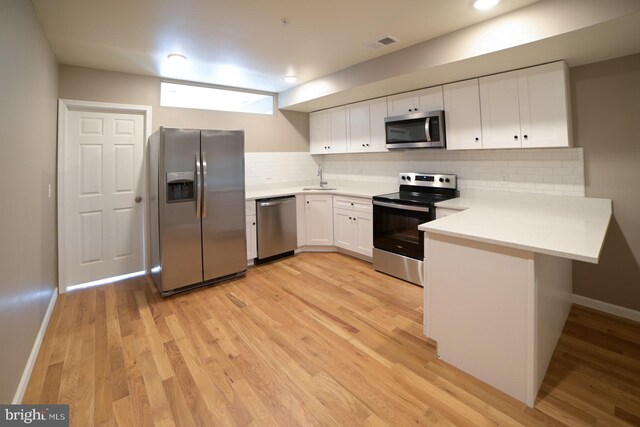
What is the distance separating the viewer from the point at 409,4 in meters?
2.23

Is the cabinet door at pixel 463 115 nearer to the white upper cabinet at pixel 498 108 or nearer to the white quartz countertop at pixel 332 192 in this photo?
the white upper cabinet at pixel 498 108

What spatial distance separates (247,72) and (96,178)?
7.08 feet

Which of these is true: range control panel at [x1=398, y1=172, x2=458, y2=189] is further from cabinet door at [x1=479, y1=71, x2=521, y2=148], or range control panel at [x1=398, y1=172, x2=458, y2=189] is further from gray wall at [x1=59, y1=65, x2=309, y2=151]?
gray wall at [x1=59, y1=65, x2=309, y2=151]

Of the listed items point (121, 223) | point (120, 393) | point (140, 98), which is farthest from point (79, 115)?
point (120, 393)

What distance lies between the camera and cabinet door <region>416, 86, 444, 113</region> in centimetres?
330

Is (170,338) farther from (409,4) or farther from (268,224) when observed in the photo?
(409,4)

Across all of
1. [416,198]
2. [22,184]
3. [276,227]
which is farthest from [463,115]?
[22,184]

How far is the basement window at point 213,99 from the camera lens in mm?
3932

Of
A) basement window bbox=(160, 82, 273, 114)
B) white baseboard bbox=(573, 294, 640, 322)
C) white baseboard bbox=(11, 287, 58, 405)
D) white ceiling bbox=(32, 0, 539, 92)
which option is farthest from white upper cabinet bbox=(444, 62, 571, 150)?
white baseboard bbox=(11, 287, 58, 405)

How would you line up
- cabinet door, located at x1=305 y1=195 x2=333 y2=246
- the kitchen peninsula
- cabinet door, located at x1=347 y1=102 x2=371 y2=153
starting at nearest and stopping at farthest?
the kitchen peninsula
cabinet door, located at x1=347 y1=102 x2=371 y2=153
cabinet door, located at x1=305 y1=195 x2=333 y2=246

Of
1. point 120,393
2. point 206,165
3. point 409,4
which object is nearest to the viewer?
point 120,393

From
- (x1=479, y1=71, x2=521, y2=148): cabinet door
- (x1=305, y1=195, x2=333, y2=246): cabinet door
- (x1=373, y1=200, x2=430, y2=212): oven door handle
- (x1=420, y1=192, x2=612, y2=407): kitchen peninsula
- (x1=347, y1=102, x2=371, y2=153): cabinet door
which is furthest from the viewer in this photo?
(x1=305, y1=195, x2=333, y2=246): cabinet door

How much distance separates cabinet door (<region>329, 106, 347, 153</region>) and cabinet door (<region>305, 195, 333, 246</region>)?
2.72ft

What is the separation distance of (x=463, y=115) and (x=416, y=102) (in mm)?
595
